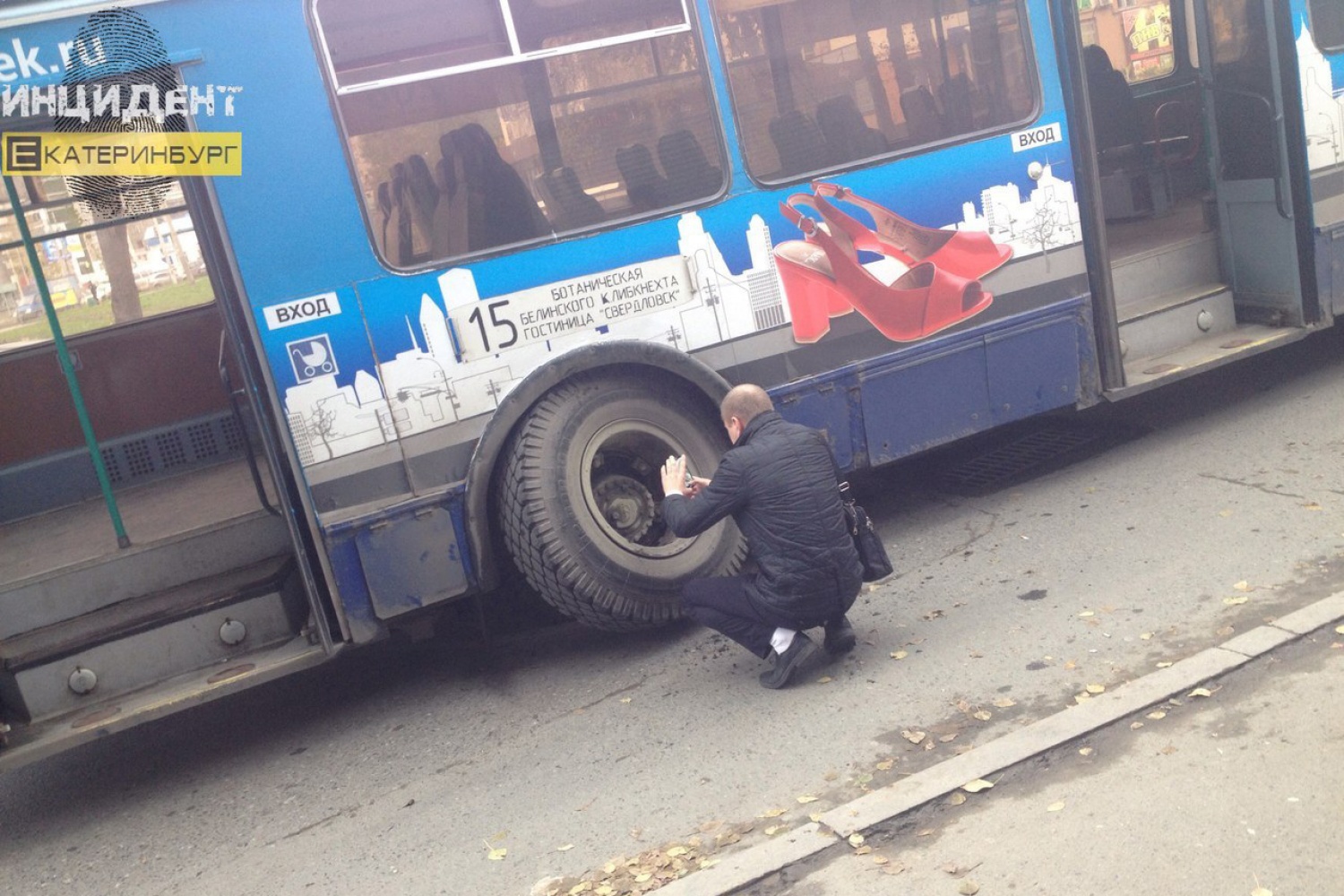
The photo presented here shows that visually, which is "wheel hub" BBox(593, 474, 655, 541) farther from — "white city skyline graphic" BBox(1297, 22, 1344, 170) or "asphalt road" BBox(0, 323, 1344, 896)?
"white city skyline graphic" BBox(1297, 22, 1344, 170)

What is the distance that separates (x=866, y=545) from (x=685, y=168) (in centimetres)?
185

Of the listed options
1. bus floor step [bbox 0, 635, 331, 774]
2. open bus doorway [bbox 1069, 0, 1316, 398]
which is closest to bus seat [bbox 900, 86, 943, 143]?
open bus doorway [bbox 1069, 0, 1316, 398]

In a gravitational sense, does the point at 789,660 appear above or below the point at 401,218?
below

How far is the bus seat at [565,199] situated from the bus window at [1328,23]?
172 inches

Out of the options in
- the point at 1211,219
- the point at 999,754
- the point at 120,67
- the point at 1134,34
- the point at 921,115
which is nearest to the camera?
the point at 999,754

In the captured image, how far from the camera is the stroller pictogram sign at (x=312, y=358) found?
16.1 feet

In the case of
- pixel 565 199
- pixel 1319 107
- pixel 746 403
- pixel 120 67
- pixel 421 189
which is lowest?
pixel 746 403

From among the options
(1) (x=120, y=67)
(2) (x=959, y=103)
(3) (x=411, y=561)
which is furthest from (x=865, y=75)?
(1) (x=120, y=67)

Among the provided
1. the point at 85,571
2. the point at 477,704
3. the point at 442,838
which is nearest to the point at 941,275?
the point at 477,704

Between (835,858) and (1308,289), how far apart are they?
203 inches

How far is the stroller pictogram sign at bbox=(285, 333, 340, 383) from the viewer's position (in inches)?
193

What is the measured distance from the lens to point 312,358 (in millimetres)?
4934

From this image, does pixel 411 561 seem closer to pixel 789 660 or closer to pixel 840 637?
pixel 789 660

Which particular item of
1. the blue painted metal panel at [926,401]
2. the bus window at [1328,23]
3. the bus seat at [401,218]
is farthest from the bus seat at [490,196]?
the bus window at [1328,23]
